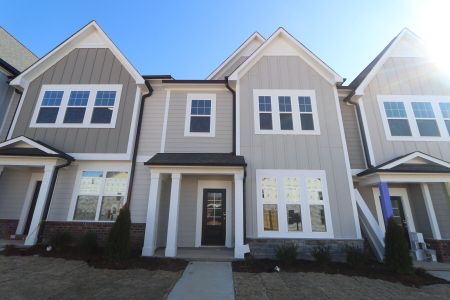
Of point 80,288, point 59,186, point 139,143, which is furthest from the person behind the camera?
point 139,143

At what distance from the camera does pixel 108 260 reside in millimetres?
6371

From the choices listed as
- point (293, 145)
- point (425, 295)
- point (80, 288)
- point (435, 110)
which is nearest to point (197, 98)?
point (293, 145)

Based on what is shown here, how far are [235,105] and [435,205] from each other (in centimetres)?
885

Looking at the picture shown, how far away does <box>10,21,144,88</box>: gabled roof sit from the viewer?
9.58m

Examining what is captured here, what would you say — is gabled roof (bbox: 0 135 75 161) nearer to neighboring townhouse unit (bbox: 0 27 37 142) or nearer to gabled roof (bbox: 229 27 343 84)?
neighboring townhouse unit (bbox: 0 27 37 142)

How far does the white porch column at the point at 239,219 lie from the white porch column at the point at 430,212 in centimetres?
729

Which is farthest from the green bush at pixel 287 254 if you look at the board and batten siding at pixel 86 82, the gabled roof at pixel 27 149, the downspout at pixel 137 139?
the gabled roof at pixel 27 149

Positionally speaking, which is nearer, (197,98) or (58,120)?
(58,120)

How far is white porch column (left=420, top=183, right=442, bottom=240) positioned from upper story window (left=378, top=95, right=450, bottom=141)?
6.66ft

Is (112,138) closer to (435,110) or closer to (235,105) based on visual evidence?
(235,105)

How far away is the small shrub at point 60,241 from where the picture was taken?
24.4ft

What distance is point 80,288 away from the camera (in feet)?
15.6

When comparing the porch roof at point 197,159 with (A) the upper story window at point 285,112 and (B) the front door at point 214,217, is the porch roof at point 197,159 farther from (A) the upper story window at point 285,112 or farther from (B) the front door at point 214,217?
(A) the upper story window at point 285,112

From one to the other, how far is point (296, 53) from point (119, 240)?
399 inches
